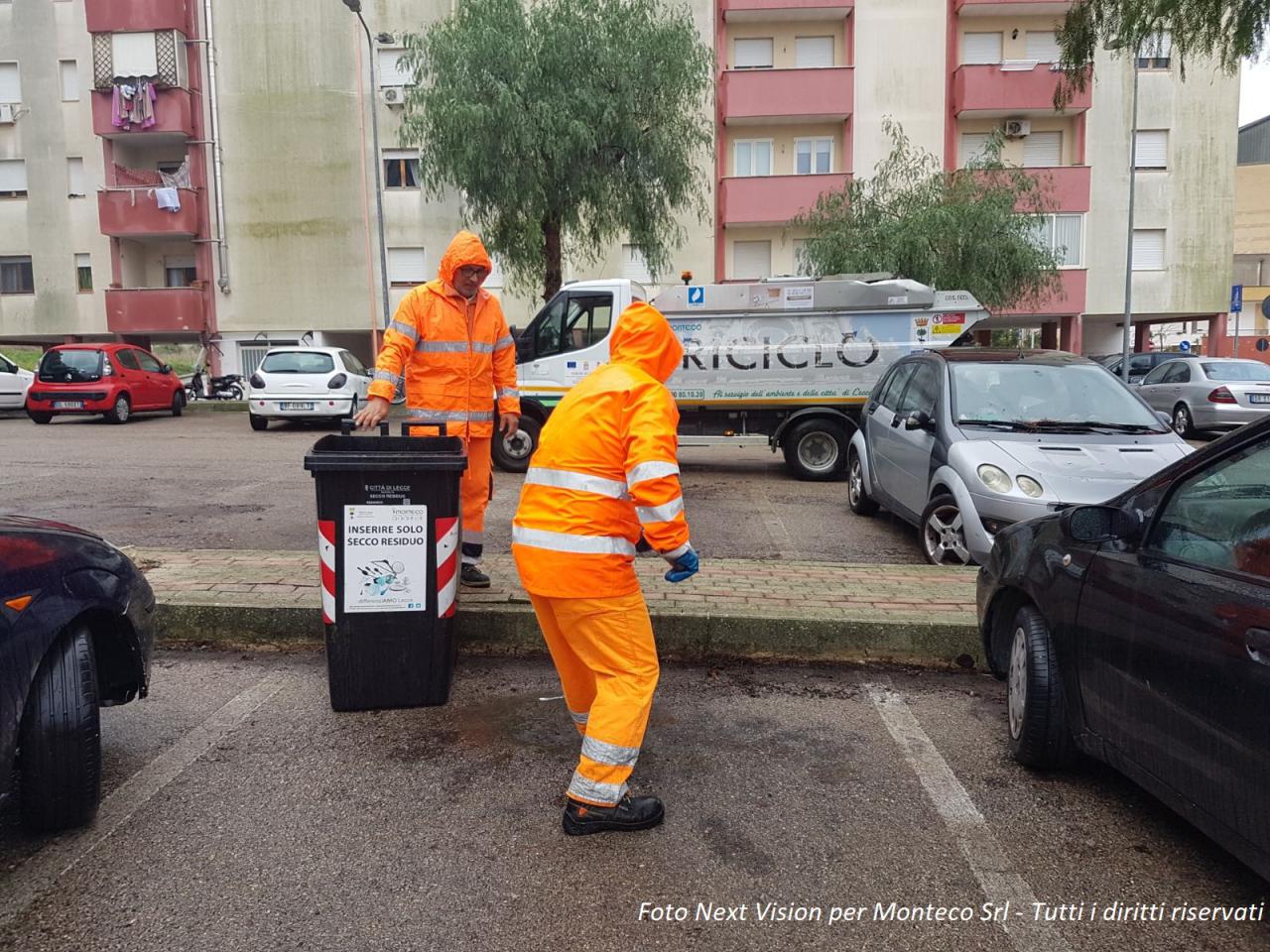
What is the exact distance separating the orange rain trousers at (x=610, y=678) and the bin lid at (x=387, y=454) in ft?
3.69

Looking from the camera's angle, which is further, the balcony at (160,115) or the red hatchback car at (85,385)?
the balcony at (160,115)

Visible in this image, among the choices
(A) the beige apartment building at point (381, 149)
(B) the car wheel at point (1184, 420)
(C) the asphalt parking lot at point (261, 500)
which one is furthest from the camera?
(A) the beige apartment building at point (381, 149)

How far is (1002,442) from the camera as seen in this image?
21.2 feet

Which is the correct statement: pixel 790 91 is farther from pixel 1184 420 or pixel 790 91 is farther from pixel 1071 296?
pixel 1184 420

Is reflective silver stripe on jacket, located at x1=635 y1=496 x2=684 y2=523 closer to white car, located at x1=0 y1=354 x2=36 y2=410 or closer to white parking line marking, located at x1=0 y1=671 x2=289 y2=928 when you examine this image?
white parking line marking, located at x1=0 y1=671 x2=289 y2=928

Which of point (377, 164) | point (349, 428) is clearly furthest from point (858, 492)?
point (377, 164)

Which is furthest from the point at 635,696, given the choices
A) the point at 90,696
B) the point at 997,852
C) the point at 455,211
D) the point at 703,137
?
the point at 455,211

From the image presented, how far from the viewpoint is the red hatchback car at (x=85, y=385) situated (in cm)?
1864

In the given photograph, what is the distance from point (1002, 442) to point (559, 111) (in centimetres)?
1432

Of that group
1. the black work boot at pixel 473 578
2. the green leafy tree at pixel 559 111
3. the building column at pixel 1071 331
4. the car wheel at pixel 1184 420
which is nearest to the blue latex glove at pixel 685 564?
the black work boot at pixel 473 578

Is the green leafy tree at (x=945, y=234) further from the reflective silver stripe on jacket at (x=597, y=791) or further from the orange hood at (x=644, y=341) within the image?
the reflective silver stripe on jacket at (x=597, y=791)

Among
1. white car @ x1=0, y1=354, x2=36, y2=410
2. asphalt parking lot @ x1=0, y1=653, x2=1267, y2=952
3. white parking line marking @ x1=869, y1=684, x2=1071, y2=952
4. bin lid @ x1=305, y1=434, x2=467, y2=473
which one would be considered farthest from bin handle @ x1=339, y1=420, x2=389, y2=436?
white car @ x1=0, y1=354, x2=36, y2=410

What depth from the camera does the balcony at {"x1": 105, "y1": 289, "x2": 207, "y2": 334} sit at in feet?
94.1

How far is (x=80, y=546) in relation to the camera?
3273 mm
